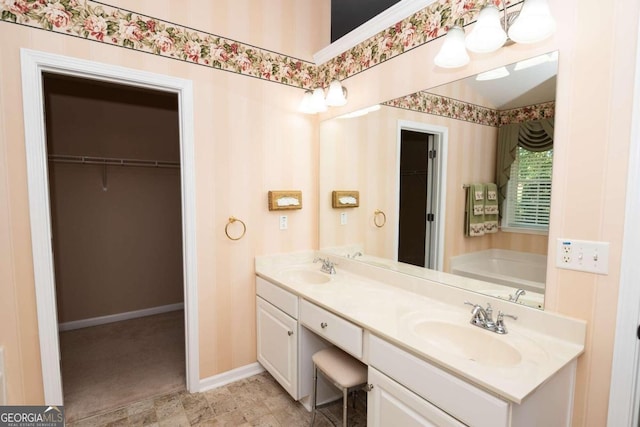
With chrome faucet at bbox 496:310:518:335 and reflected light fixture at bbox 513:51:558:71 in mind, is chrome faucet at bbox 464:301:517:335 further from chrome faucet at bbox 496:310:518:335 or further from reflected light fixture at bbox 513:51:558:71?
reflected light fixture at bbox 513:51:558:71

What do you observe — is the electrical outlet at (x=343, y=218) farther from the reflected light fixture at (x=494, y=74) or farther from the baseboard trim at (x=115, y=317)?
the baseboard trim at (x=115, y=317)

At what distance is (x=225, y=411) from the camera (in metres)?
2.03

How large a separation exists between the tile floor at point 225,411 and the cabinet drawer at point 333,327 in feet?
2.08

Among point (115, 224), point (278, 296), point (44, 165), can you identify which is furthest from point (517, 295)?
point (115, 224)

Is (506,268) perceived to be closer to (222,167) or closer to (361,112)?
(361,112)

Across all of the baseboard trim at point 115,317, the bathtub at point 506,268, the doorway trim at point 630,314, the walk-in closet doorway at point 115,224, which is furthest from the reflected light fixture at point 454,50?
the baseboard trim at point 115,317

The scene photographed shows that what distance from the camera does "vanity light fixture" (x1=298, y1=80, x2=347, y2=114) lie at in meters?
2.26

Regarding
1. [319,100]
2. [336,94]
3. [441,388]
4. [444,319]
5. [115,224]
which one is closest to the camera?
[441,388]

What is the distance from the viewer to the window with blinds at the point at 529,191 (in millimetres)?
1353

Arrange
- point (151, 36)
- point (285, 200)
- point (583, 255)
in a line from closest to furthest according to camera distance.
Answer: point (583, 255)
point (151, 36)
point (285, 200)

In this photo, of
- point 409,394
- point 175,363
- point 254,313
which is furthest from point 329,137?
point 175,363

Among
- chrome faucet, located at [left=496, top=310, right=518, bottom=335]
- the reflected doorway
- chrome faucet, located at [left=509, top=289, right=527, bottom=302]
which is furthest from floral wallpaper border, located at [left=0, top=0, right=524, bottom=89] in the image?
chrome faucet, located at [left=496, top=310, right=518, bottom=335]

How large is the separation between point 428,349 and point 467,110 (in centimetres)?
124

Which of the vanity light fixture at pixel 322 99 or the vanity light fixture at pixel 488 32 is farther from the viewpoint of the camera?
the vanity light fixture at pixel 322 99
